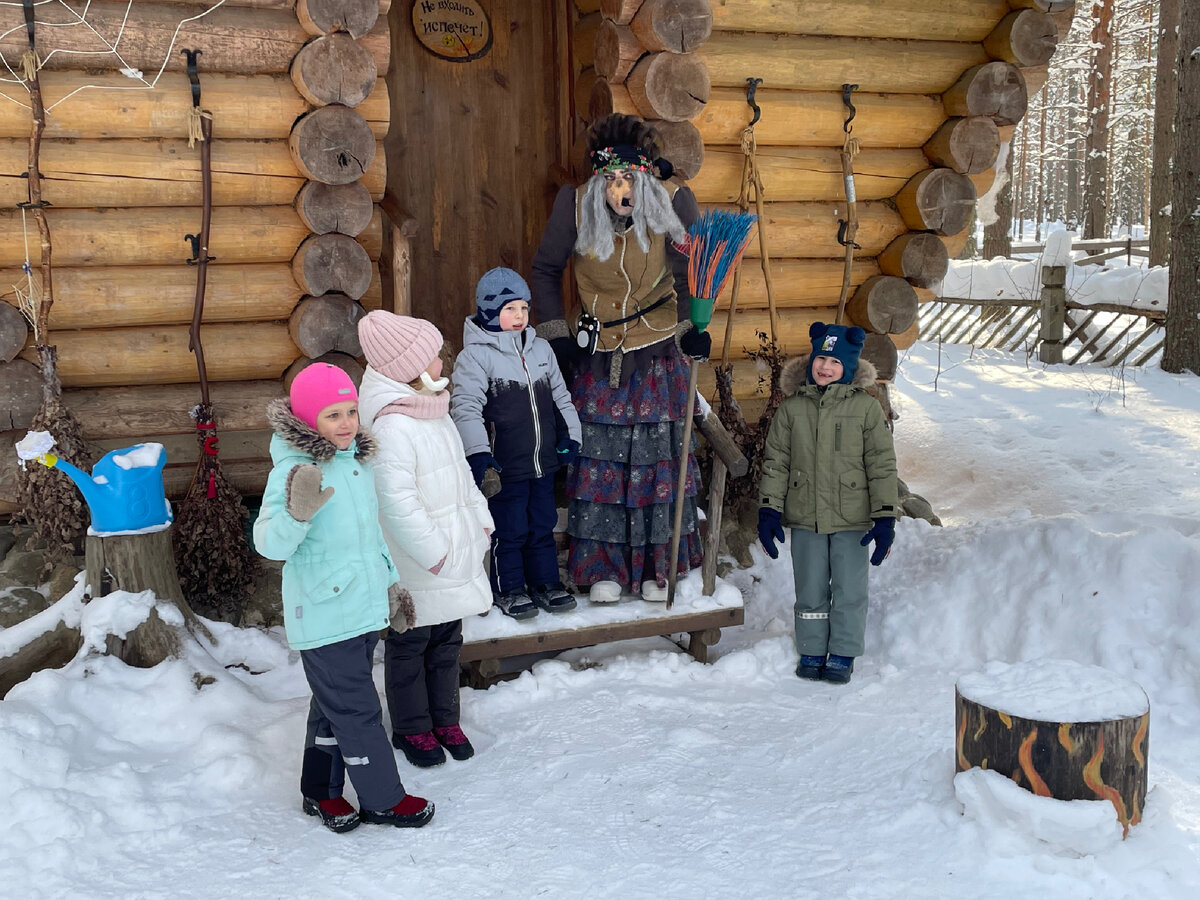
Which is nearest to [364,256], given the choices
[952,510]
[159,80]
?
[159,80]

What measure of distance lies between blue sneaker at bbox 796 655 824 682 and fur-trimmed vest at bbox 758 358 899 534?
56 centimetres

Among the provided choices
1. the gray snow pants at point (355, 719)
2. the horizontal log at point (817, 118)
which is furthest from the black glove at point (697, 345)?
the gray snow pants at point (355, 719)

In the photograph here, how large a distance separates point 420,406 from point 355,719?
1.07 meters

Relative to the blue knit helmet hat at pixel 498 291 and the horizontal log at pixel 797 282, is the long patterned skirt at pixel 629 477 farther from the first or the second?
the horizontal log at pixel 797 282

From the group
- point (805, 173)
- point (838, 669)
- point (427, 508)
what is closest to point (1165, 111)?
point (805, 173)

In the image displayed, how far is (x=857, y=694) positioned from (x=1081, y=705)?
1.28 m

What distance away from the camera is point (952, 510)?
718cm

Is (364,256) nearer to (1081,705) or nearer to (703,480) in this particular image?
(703,480)

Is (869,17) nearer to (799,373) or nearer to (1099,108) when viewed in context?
(799,373)

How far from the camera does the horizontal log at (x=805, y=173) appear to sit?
5789 mm

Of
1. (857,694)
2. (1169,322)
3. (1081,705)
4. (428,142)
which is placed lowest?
(857,694)

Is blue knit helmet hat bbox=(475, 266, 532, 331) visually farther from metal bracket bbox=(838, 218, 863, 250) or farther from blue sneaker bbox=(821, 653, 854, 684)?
metal bracket bbox=(838, 218, 863, 250)

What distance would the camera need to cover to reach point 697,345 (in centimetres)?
466

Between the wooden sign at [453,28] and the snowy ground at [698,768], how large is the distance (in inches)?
132
